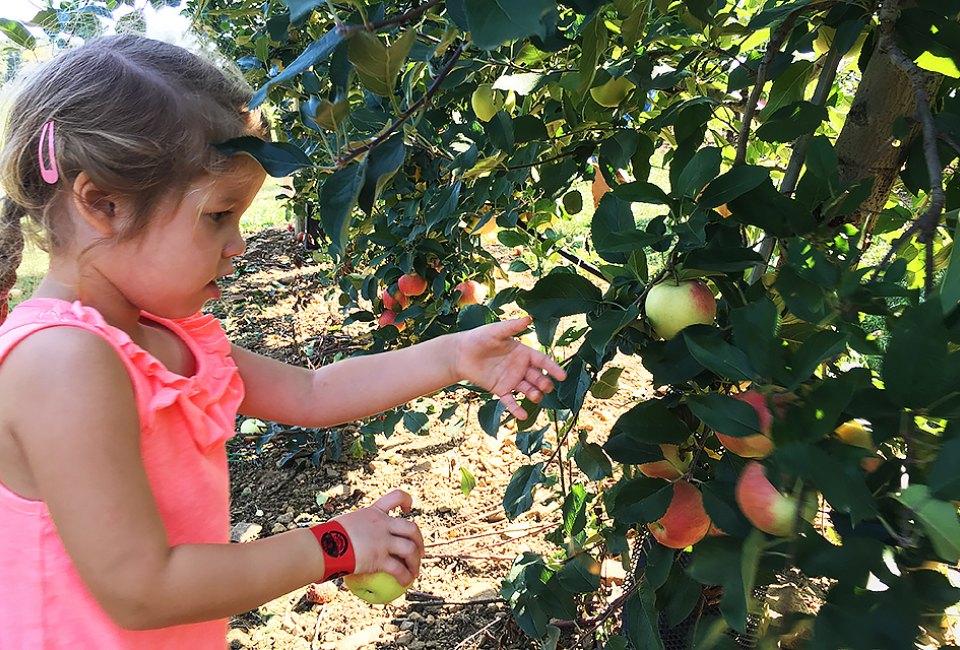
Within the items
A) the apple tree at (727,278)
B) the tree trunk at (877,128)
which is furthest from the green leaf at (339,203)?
the tree trunk at (877,128)

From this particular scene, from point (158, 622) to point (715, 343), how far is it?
2.18 feet

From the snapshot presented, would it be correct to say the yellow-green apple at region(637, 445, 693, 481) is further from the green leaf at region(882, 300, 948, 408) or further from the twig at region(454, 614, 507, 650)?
the twig at region(454, 614, 507, 650)

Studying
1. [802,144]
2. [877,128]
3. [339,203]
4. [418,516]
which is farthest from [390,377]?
[418,516]

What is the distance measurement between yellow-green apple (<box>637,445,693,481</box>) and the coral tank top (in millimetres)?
597

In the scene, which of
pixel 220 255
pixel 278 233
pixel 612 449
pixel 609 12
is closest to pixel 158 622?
pixel 220 255

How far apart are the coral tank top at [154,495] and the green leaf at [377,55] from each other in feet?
1.58

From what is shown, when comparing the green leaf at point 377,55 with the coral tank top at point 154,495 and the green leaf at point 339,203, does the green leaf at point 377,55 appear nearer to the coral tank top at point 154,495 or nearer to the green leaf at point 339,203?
the green leaf at point 339,203

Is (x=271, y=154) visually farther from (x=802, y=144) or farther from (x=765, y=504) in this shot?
(x=802, y=144)

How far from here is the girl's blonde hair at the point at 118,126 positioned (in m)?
0.91

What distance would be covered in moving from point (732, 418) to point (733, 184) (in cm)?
27

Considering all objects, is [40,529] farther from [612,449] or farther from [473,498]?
[473,498]

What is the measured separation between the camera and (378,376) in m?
1.22

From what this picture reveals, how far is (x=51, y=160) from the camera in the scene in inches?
35.5

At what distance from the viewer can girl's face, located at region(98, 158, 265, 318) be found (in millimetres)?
919
